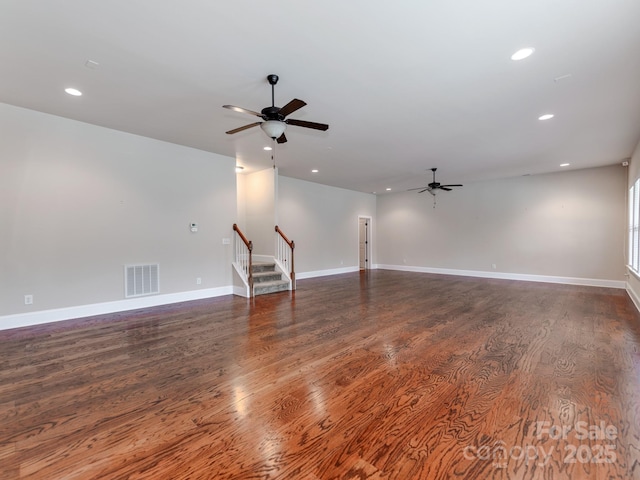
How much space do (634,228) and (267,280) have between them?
26.1 feet

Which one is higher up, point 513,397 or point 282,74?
point 282,74

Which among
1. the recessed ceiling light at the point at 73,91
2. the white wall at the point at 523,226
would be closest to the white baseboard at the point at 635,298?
the white wall at the point at 523,226

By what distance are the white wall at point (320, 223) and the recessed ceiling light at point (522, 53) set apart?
636cm

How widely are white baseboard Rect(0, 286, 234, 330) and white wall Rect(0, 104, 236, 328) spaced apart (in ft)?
0.25

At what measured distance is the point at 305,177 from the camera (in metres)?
8.53

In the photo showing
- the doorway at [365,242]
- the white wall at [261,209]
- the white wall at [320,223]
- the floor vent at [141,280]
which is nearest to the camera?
the floor vent at [141,280]

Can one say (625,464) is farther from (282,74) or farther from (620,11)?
(282,74)

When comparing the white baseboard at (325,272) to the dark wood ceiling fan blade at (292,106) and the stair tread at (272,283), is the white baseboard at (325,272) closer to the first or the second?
the stair tread at (272,283)

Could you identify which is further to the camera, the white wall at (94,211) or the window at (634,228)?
the window at (634,228)

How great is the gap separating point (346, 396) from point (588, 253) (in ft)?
28.2

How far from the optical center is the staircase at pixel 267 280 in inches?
258

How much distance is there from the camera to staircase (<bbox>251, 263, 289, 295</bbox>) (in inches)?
258

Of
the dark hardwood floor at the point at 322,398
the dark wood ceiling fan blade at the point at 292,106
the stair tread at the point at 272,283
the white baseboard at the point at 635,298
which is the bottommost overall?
the dark hardwood floor at the point at 322,398

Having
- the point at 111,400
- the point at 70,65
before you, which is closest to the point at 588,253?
the point at 111,400
